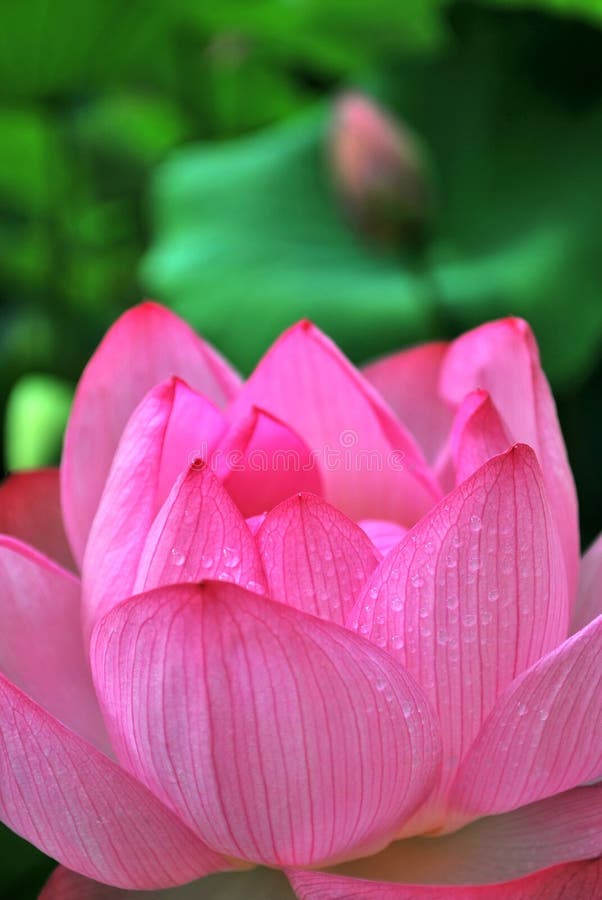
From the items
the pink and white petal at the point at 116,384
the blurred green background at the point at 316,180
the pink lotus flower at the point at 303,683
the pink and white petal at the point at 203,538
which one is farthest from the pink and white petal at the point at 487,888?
the blurred green background at the point at 316,180

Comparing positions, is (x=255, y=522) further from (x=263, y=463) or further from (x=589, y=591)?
(x=589, y=591)

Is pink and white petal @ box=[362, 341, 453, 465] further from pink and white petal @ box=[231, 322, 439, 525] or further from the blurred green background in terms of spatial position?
the blurred green background

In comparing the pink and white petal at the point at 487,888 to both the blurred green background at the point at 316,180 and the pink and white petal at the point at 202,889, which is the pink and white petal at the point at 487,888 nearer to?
the pink and white petal at the point at 202,889

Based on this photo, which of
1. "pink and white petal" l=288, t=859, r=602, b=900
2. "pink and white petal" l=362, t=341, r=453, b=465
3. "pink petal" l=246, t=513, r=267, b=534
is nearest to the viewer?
"pink and white petal" l=288, t=859, r=602, b=900

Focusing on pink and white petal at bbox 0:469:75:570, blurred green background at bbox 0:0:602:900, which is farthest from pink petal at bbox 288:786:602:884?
blurred green background at bbox 0:0:602:900

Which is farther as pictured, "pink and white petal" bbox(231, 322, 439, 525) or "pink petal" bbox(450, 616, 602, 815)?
"pink and white petal" bbox(231, 322, 439, 525)

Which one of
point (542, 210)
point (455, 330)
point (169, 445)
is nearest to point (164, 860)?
point (169, 445)

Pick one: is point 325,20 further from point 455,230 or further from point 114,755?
point 114,755
